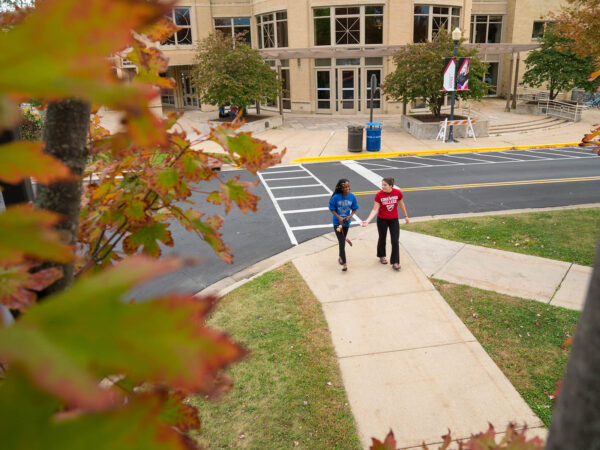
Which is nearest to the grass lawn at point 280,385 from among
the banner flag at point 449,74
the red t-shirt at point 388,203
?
the red t-shirt at point 388,203

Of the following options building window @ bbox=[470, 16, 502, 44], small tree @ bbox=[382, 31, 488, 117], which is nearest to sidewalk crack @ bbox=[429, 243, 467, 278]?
small tree @ bbox=[382, 31, 488, 117]

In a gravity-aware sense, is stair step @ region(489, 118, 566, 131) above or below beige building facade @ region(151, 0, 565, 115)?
below

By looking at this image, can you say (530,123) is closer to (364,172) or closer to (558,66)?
(558,66)

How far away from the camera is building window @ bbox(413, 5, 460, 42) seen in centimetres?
3025

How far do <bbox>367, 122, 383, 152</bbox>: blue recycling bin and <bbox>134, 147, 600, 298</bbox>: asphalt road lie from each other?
1.46 metres

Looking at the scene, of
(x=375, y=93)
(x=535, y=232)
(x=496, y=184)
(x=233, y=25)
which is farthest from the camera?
(x=233, y=25)

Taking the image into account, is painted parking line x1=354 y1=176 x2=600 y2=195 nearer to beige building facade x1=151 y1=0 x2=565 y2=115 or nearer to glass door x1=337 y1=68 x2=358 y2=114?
beige building facade x1=151 y1=0 x2=565 y2=115

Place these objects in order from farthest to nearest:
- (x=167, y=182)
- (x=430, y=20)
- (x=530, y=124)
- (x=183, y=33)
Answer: (x=183, y=33)
(x=430, y=20)
(x=530, y=124)
(x=167, y=182)

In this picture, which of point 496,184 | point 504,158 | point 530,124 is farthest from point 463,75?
point 496,184

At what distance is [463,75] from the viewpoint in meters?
21.8

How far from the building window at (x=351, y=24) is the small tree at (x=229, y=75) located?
723 cm

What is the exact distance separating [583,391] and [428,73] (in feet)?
76.6

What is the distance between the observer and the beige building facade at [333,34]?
2947 centimetres

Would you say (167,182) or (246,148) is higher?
(246,148)
